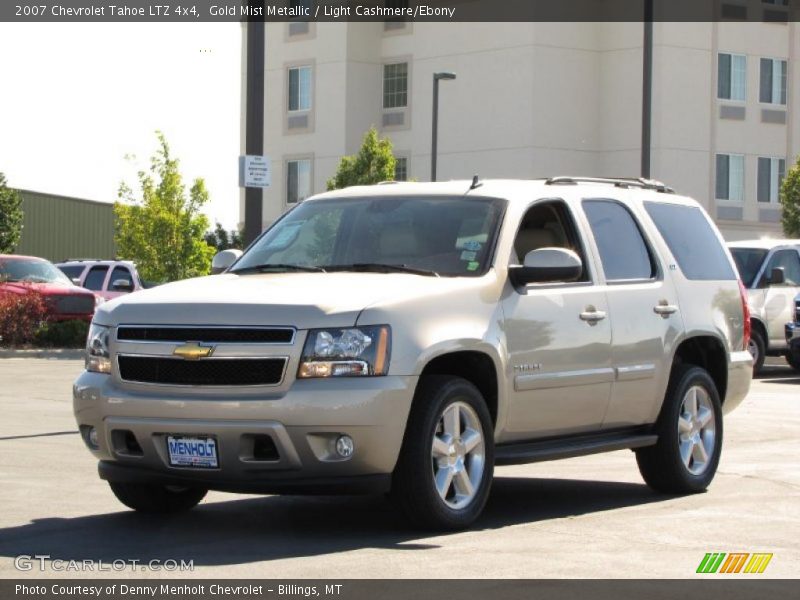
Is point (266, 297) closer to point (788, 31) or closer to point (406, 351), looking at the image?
point (406, 351)

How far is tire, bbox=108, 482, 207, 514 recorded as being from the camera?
9453mm

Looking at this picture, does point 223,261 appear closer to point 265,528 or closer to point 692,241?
point 265,528

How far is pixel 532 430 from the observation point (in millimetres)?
9695

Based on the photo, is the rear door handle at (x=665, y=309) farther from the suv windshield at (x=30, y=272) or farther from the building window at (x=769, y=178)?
the building window at (x=769, y=178)

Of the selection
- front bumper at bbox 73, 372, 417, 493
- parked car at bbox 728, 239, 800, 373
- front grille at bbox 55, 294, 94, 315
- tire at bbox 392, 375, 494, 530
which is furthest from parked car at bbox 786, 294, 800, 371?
front bumper at bbox 73, 372, 417, 493

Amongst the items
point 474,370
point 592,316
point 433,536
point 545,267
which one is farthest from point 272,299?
point 592,316

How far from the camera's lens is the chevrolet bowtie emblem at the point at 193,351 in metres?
8.50

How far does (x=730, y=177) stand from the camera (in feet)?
187

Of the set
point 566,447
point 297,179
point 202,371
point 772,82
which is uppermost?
point 772,82

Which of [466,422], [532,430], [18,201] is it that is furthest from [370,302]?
[18,201]

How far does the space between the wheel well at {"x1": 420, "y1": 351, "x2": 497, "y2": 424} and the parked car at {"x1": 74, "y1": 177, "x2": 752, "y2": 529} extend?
0.04 ft

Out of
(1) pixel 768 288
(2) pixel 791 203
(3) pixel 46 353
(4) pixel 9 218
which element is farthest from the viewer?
(4) pixel 9 218

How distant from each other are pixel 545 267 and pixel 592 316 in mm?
753
